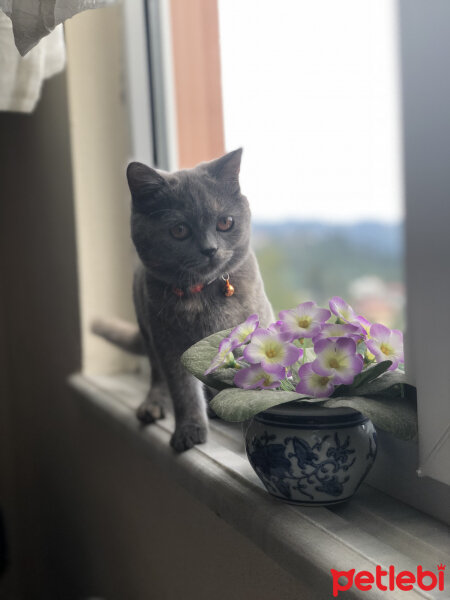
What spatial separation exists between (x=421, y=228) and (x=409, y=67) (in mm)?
147

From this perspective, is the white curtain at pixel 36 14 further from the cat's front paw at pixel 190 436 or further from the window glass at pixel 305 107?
the cat's front paw at pixel 190 436

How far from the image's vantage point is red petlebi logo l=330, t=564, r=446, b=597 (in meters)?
0.51

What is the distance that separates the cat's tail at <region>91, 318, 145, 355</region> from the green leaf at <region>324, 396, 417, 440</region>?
559 millimetres

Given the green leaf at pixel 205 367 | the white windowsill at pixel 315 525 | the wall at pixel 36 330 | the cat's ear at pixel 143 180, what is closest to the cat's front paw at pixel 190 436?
the white windowsill at pixel 315 525

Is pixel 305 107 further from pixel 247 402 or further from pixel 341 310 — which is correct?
pixel 247 402

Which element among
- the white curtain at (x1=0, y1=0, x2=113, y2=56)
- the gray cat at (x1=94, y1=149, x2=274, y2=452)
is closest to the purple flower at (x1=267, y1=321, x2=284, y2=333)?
the gray cat at (x1=94, y1=149, x2=274, y2=452)

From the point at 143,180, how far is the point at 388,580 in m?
0.50

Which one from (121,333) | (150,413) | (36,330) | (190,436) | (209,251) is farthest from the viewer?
(36,330)

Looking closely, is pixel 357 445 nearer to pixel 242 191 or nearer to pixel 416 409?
pixel 416 409

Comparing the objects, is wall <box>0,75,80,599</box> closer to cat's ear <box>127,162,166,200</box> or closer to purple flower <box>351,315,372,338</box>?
cat's ear <box>127,162,166,200</box>

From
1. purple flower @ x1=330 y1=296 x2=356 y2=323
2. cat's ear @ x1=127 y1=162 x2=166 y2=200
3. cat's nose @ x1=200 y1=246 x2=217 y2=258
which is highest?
cat's ear @ x1=127 y1=162 x2=166 y2=200

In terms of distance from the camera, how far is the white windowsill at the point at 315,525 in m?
0.56

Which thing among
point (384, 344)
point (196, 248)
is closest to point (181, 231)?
point (196, 248)

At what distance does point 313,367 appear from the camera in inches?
24.1
